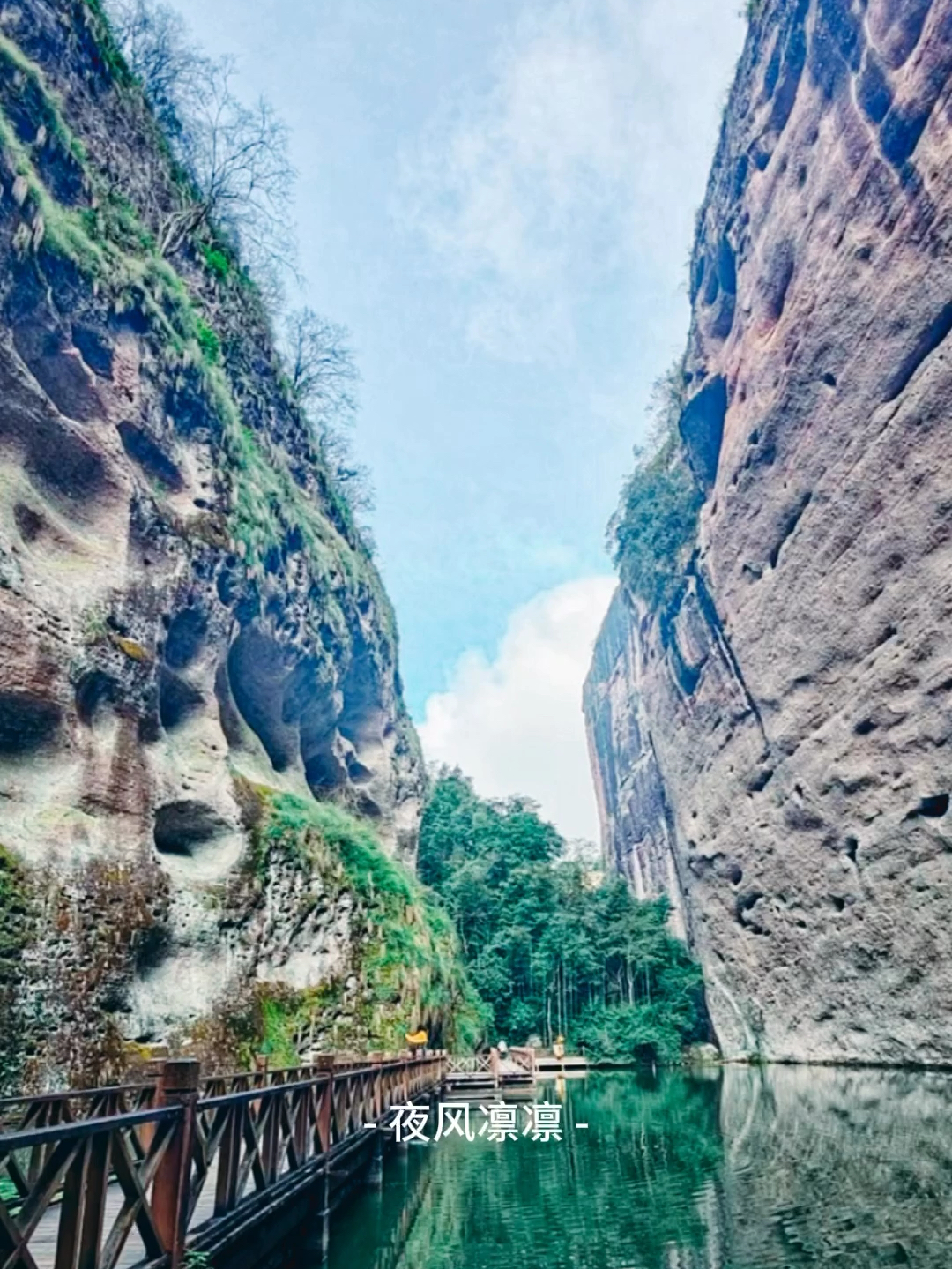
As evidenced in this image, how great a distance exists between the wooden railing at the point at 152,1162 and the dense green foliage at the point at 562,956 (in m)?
25.7

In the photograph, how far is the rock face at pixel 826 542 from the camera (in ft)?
55.4

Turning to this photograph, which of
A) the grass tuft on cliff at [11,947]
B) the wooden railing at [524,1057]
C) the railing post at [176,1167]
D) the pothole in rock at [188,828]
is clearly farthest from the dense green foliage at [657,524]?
the railing post at [176,1167]

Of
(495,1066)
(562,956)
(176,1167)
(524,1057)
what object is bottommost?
(176,1167)

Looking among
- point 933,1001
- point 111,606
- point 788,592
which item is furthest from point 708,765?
point 111,606

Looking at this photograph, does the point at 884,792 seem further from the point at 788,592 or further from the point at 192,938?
the point at 192,938

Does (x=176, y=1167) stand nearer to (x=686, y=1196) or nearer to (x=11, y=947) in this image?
(x=686, y=1196)

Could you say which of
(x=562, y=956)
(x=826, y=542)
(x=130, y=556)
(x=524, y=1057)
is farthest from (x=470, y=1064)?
(x=826, y=542)

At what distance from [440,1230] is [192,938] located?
6522 mm

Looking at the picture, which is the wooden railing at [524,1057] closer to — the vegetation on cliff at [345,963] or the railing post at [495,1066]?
the railing post at [495,1066]

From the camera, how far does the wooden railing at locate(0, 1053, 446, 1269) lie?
3.00 m

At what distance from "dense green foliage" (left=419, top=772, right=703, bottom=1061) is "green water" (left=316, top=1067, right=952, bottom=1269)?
17.6 meters

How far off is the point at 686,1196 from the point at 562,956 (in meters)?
25.8

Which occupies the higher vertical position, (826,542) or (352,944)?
(826,542)

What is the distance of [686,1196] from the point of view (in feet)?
26.7
